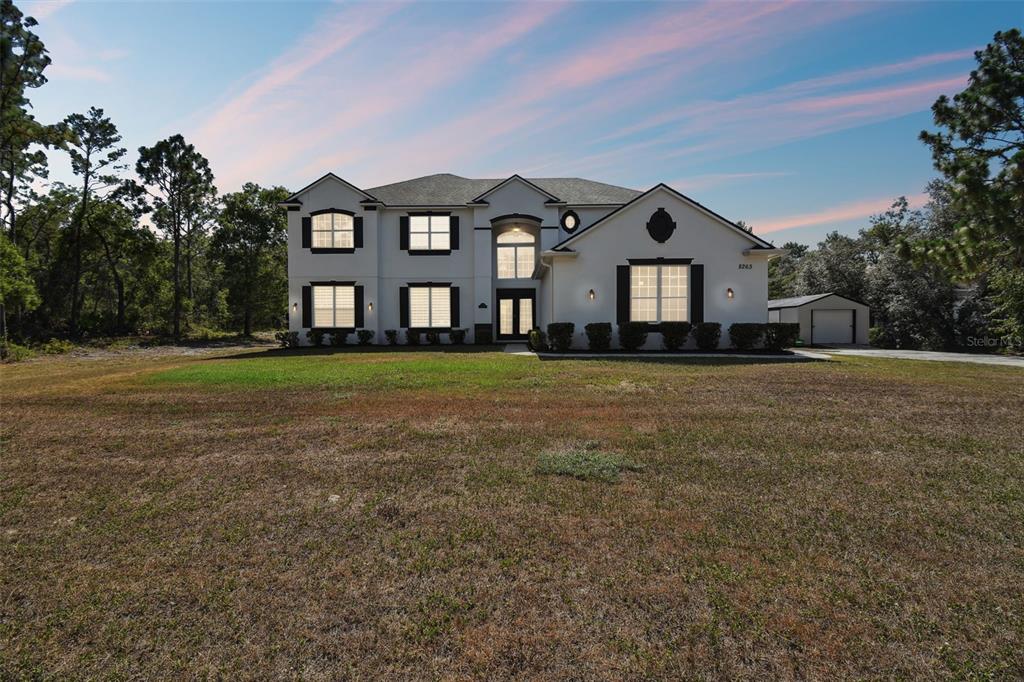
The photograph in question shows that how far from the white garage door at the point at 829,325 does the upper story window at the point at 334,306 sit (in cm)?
2608

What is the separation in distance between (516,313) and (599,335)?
693cm

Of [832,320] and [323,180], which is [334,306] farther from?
[832,320]

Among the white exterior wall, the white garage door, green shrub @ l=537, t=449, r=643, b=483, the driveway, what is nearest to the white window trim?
the white exterior wall

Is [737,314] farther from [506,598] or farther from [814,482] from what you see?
[506,598]

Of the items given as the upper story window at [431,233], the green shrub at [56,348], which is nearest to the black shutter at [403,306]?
the upper story window at [431,233]

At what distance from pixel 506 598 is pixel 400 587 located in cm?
64

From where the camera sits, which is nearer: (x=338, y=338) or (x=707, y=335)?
(x=707, y=335)

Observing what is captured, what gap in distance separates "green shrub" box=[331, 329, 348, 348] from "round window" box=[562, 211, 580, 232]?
1137 cm

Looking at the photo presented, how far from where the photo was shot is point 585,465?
16.3 feet

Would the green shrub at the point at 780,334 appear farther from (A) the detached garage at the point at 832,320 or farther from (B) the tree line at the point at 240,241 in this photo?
(A) the detached garage at the point at 832,320

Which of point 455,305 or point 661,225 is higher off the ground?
point 661,225

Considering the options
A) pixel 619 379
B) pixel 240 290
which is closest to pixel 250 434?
pixel 619 379

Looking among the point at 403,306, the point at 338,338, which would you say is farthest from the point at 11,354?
the point at 403,306

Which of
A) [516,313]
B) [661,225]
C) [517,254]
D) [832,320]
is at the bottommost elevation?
[832,320]
